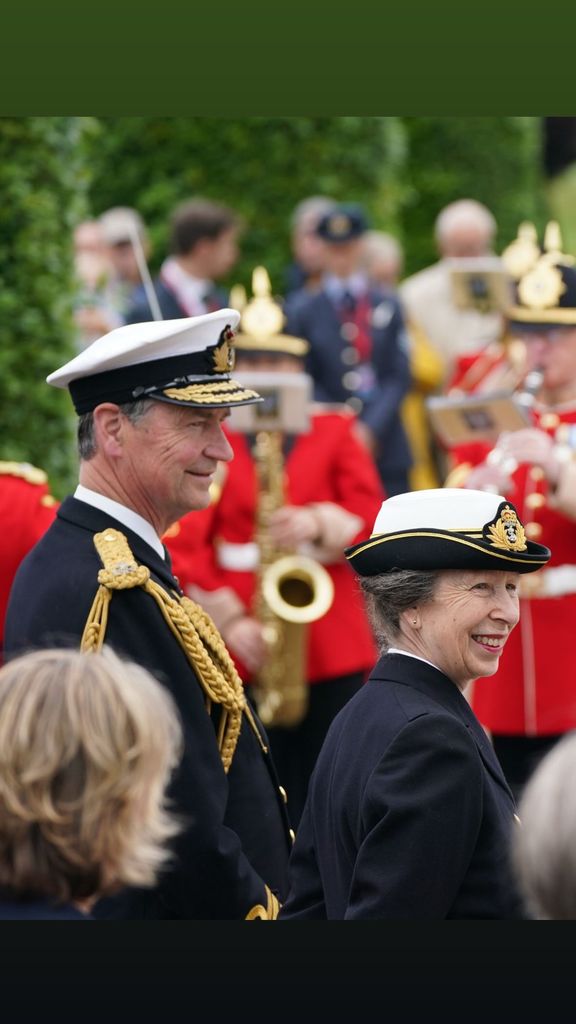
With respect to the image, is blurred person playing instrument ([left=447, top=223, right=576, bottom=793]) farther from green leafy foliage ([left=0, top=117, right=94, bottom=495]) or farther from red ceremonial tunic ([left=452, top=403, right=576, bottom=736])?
green leafy foliage ([left=0, top=117, right=94, bottom=495])

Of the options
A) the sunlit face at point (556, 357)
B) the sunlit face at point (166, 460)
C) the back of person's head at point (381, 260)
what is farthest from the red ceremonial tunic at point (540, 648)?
the back of person's head at point (381, 260)

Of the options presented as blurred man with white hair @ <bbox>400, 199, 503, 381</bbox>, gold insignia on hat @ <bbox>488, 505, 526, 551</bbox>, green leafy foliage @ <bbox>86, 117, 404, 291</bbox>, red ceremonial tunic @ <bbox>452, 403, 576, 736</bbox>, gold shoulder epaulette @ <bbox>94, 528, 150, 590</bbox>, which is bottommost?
red ceremonial tunic @ <bbox>452, 403, 576, 736</bbox>

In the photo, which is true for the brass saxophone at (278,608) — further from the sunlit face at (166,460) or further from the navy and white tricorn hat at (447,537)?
the navy and white tricorn hat at (447,537)

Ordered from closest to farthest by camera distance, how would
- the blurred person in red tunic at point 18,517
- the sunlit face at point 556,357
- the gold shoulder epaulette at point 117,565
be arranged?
the gold shoulder epaulette at point 117,565, the blurred person in red tunic at point 18,517, the sunlit face at point 556,357

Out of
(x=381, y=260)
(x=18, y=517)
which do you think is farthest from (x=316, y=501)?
(x=381, y=260)

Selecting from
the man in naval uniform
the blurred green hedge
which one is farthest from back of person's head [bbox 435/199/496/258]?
the man in naval uniform

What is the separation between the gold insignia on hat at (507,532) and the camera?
3400 mm

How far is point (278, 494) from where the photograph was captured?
23.0 ft

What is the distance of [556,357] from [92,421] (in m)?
2.89

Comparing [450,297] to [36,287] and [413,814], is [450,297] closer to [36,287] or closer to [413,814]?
[36,287]

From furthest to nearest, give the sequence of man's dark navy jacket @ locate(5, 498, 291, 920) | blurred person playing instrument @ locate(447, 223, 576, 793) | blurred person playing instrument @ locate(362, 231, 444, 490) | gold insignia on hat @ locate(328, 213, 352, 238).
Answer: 1. blurred person playing instrument @ locate(362, 231, 444, 490)
2. gold insignia on hat @ locate(328, 213, 352, 238)
3. blurred person playing instrument @ locate(447, 223, 576, 793)
4. man's dark navy jacket @ locate(5, 498, 291, 920)

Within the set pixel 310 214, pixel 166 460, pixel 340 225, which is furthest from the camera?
pixel 310 214

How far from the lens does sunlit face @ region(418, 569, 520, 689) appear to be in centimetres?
340

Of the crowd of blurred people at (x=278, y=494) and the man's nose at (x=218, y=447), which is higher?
the man's nose at (x=218, y=447)
